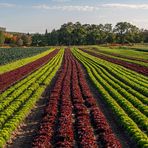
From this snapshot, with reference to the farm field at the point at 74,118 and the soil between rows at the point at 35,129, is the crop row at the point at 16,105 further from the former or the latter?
the soil between rows at the point at 35,129

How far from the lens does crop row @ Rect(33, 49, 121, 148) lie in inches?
598

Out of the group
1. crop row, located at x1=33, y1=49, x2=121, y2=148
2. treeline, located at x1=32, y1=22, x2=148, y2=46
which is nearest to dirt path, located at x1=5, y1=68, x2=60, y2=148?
crop row, located at x1=33, y1=49, x2=121, y2=148

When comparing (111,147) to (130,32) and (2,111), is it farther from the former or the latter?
(130,32)

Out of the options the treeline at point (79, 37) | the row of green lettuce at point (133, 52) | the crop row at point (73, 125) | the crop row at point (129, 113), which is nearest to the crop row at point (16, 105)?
the crop row at point (73, 125)

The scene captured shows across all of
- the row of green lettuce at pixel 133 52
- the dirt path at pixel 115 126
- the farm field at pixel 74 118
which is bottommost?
the row of green lettuce at pixel 133 52

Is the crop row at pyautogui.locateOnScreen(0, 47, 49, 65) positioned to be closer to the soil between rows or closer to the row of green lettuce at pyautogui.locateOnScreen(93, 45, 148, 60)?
the row of green lettuce at pyautogui.locateOnScreen(93, 45, 148, 60)

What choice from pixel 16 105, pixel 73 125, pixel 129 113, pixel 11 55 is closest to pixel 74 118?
pixel 73 125

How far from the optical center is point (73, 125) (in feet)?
59.4

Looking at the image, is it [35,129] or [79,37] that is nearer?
[35,129]

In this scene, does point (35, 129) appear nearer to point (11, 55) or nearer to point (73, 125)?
point (73, 125)

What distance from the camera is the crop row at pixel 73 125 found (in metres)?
15.2

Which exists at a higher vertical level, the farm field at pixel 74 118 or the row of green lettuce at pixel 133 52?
the farm field at pixel 74 118

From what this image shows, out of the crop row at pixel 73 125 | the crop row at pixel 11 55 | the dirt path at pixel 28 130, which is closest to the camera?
the crop row at pixel 73 125

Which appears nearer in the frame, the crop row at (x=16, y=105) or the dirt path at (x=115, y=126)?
the dirt path at (x=115, y=126)
